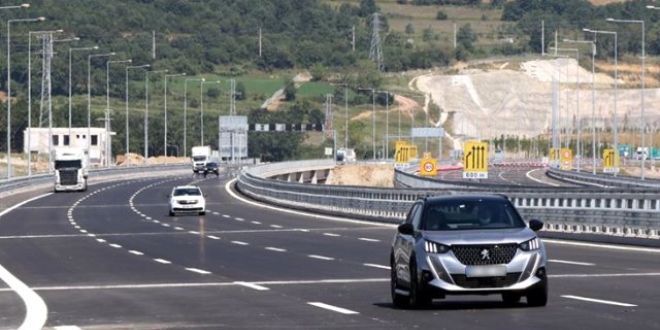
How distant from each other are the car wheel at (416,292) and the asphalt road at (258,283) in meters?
0.16

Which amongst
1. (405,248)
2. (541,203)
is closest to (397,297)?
(405,248)

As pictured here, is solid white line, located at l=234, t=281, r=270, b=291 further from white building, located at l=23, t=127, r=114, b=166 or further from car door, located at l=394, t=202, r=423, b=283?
white building, located at l=23, t=127, r=114, b=166

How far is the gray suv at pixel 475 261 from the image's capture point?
21.4m

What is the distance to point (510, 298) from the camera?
867 inches

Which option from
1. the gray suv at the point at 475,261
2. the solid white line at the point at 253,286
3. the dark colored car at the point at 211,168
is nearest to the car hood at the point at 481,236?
the gray suv at the point at 475,261

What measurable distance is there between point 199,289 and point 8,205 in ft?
174

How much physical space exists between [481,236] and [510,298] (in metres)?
0.92

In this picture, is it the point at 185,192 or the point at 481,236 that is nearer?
the point at 481,236

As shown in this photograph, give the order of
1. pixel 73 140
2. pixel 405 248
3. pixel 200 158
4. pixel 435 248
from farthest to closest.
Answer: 1. pixel 73 140
2. pixel 200 158
3. pixel 405 248
4. pixel 435 248

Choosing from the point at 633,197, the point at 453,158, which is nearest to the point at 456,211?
the point at 633,197

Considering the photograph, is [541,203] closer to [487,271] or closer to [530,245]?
[530,245]

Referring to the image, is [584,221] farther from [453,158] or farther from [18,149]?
[18,149]

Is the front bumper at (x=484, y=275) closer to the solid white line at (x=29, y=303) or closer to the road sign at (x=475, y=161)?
the solid white line at (x=29, y=303)

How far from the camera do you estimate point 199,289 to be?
27328mm
